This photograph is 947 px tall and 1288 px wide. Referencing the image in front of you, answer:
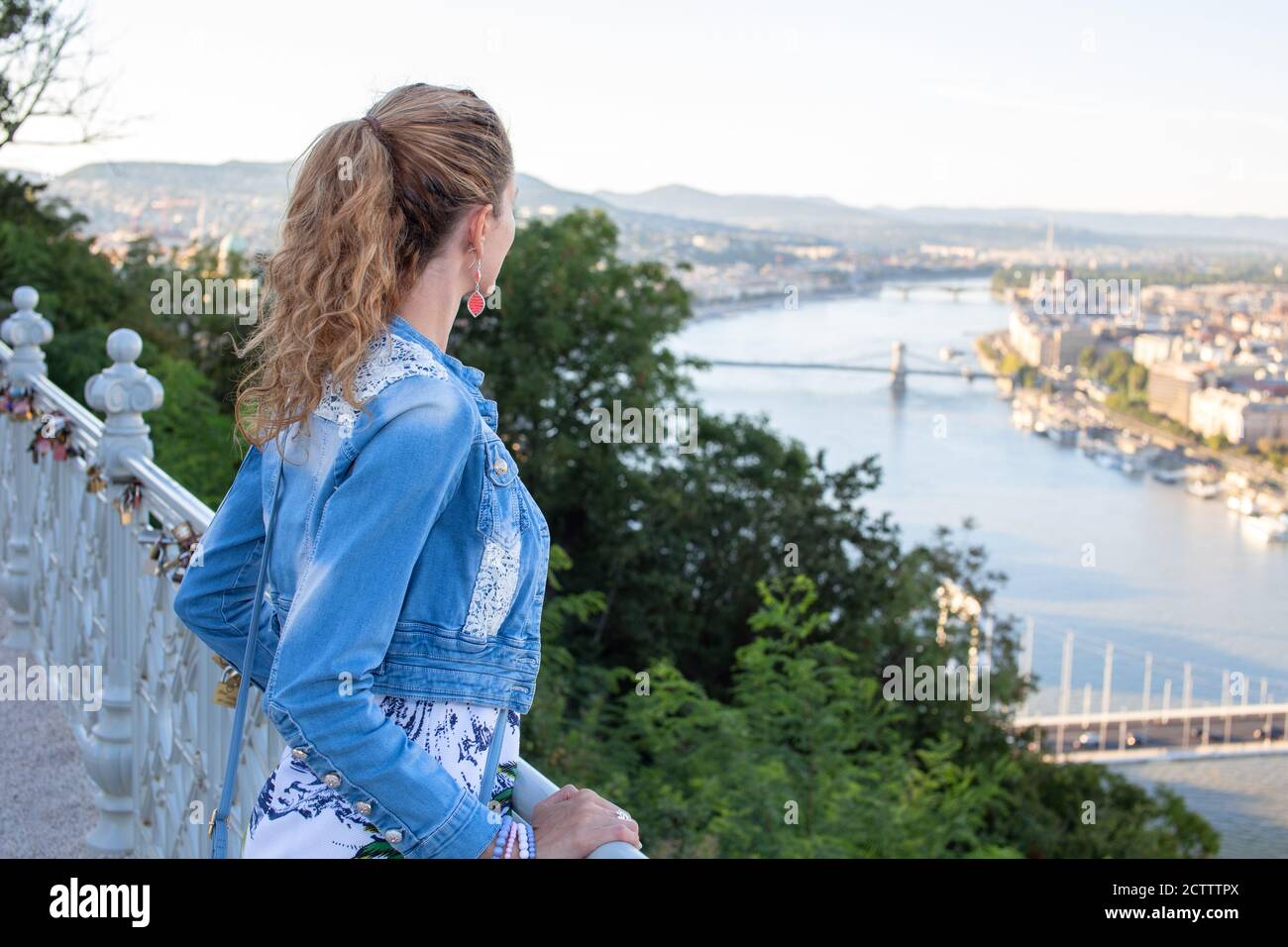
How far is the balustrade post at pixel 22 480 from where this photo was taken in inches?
157

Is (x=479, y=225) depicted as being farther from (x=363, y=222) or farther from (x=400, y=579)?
(x=400, y=579)

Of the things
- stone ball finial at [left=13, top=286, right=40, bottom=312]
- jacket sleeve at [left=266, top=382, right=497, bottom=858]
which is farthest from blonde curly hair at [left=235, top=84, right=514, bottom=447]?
→ stone ball finial at [left=13, top=286, right=40, bottom=312]

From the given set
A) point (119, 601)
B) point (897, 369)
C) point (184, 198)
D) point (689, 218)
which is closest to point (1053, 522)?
point (897, 369)

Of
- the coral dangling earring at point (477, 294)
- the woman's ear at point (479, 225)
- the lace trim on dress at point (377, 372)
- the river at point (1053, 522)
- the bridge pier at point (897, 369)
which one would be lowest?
→ the river at point (1053, 522)

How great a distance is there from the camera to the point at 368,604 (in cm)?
96

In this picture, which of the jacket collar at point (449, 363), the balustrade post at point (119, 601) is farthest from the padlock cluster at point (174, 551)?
the jacket collar at point (449, 363)

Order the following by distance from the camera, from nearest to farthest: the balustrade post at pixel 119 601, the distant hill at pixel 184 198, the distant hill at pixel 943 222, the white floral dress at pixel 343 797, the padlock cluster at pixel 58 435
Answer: the white floral dress at pixel 343 797 < the balustrade post at pixel 119 601 < the padlock cluster at pixel 58 435 < the distant hill at pixel 184 198 < the distant hill at pixel 943 222

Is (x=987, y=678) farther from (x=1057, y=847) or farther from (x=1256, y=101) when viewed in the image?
(x=1256, y=101)

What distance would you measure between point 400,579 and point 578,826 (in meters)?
0.26

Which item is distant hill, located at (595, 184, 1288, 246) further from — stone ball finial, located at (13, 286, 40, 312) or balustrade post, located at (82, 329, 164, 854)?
balustrade post, located at (82, 329, 164, 854)

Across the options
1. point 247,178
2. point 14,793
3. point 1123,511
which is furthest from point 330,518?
point 1123,511

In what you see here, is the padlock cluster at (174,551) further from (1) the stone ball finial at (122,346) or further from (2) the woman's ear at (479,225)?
(2) the woman's ear at (479,225)

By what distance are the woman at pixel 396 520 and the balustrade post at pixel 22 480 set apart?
323cm

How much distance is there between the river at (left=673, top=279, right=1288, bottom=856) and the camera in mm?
33562
